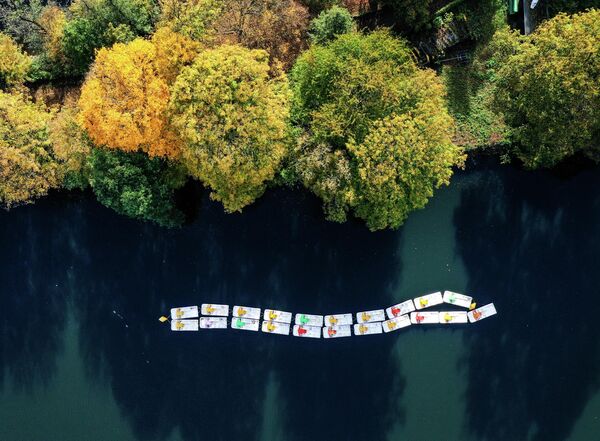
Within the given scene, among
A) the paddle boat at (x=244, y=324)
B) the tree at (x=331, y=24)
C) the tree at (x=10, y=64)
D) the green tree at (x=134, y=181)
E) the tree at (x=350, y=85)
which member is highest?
the tree at (x=331, y=24)

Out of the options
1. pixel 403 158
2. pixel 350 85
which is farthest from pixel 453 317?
pixel 350 85

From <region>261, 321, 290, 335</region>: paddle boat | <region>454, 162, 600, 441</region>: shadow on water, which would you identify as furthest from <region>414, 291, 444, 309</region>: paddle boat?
<region>261, 321, 290, 335</region>: paddle boat

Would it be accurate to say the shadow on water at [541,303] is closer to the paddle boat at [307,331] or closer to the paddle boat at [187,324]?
the paddle boat at [307,331]

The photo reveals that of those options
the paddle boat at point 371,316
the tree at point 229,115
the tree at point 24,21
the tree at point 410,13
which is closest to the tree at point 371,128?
the tree at point 229,115

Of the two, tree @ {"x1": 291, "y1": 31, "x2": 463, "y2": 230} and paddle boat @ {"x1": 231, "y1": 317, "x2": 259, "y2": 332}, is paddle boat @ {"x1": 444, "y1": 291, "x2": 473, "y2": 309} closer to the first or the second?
tree @ {"x1": 291, "y1": 31, "x2": 463, "y2": 230}

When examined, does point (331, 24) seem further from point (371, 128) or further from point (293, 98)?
point (371, 128)

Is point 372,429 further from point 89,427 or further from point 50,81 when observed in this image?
point 50,81
